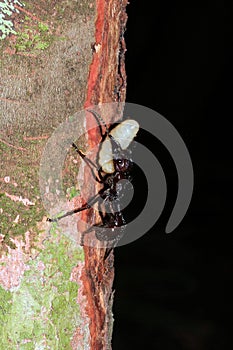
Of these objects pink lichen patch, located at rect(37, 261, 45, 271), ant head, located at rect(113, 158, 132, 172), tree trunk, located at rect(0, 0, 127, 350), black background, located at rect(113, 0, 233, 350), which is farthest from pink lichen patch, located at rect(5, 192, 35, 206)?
black background, located at rect(113, 0, 233, 350)

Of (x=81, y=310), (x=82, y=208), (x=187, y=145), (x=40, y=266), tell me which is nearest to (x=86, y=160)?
(x=82, y=208)

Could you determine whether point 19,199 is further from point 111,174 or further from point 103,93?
point 111,174

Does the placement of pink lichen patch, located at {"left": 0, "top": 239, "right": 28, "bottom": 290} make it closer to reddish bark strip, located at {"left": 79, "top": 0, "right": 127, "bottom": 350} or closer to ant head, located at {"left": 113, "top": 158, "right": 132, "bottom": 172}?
reddish bark strip, located at {"left": 79, "top": 0, "right": 127, "bottom": 350}

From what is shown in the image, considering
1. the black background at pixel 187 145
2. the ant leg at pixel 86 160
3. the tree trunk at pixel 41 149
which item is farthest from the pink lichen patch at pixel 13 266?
the black background at pixel 187 145

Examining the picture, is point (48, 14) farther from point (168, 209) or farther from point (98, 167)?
point (168, 209)


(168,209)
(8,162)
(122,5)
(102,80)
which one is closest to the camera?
(8,162)

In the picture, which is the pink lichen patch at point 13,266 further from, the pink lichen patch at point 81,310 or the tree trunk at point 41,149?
the pink lichen patch at point 81,310

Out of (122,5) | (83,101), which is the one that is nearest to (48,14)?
(83,101)
